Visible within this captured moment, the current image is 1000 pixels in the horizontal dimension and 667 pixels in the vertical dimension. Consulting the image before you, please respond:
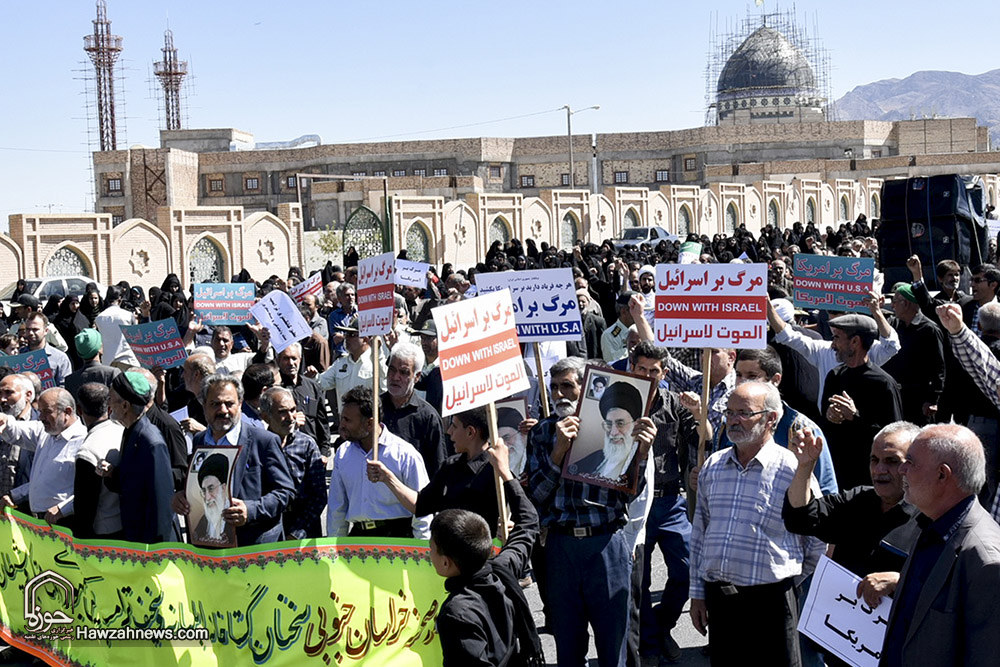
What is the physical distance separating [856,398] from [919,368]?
1989mm

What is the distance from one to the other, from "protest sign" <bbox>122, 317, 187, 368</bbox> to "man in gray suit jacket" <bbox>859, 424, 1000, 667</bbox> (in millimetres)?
7399

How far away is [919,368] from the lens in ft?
27.9

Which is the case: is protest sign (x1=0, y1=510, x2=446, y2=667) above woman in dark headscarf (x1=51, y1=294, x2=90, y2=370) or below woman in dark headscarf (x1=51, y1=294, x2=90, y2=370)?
below

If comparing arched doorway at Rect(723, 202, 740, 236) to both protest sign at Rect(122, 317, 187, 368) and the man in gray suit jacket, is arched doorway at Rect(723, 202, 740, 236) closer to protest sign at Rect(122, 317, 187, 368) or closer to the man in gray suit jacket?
protest sign at Rect(122, 317, 187, 368)

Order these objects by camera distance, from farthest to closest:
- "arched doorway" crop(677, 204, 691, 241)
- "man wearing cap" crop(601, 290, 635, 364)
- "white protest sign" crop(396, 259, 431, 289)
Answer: "arched doorway" crop(677, 204, 691, 241), "white protest sign" crop(396, 259, 431, 289), "man wearing cap" crop(601, 290, 635, 364)

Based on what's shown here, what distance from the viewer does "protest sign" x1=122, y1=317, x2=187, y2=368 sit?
10.1 m

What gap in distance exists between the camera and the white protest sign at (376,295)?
7.36 metres

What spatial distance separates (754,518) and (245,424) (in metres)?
2.62

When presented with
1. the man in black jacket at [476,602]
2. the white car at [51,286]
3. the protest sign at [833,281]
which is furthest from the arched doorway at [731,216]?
the man in black jacket at [476,602]

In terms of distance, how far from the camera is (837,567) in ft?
14.9

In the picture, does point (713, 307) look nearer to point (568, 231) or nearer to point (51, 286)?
point (51, 286)

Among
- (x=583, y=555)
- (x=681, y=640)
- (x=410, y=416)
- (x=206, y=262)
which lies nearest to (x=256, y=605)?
(x=583, y=555)

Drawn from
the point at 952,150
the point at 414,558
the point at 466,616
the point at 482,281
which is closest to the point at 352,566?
the point at 414,558

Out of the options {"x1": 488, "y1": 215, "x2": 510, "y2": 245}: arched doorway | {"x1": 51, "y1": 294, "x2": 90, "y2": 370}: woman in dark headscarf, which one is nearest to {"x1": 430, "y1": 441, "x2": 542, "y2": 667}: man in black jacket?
{"x1": 51, "y1": 294, "x2": 90, "y2": 370}: woman in dark headscarf
